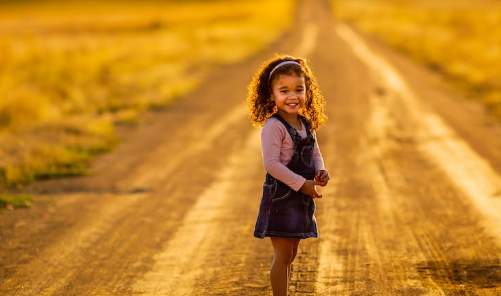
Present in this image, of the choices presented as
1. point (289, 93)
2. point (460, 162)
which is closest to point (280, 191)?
point (289, 93)

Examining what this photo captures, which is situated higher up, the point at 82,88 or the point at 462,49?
the point at 462,49

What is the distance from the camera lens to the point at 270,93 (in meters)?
4.38

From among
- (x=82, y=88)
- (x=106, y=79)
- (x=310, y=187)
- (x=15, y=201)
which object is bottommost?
(x=15, y=201)

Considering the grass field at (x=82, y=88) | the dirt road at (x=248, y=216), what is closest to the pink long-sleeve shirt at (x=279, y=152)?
the dirt road at (x=248, y=216)

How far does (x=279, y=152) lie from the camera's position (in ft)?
13.6

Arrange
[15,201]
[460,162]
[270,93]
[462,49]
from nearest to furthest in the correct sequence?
[270,93] → [15,201] → [460,162] → [462,49]

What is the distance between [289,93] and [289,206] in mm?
687

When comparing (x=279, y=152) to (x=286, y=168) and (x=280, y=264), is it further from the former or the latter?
(x=280, y=264)

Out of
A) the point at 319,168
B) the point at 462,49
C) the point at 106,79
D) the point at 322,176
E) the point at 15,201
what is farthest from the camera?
the point at 462,49

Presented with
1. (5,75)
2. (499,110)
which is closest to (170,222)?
(499,110)

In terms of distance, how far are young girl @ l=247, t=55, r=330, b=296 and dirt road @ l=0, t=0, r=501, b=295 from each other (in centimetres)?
83

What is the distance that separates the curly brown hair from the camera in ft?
14.0

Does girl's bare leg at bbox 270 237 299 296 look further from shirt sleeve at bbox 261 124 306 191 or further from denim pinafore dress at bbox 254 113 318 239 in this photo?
shirt sleeve at bbox 261 124 306 191

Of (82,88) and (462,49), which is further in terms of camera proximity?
(462,49)
